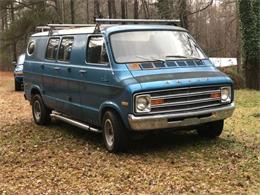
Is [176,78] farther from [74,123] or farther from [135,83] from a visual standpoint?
[74,123]

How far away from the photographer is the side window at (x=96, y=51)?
8.75 metres

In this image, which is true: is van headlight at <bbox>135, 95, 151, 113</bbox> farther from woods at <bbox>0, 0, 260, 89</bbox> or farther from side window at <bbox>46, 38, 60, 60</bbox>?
woods at <bbox>0, 0, 260, 89</bbox>

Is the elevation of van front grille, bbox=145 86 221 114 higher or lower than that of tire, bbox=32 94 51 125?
higher

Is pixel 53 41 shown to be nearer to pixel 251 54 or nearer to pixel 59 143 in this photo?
pixel 59 143

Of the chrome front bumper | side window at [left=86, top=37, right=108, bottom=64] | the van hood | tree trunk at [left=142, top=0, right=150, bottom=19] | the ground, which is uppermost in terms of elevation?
tree trunk at [left=142, top=0, right=150, bottom=19]

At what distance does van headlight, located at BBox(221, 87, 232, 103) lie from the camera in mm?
8469

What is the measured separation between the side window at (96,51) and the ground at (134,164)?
1.55 meters

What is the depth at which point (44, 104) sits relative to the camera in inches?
451

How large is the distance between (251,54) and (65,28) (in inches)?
491

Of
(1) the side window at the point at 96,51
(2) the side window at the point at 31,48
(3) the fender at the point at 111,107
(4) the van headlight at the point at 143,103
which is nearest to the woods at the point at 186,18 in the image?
(2) the side window at the point at 31,48

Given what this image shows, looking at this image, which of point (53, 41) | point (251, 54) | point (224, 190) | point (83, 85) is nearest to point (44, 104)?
point (53, 41)

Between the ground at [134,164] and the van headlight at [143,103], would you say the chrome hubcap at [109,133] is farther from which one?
the van headlight at [143,103]

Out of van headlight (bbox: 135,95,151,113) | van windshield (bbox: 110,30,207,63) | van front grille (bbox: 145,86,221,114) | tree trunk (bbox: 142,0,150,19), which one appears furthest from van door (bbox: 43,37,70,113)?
tree trunk (bbox: 142,0,150,19)

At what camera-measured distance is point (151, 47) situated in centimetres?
886
